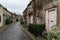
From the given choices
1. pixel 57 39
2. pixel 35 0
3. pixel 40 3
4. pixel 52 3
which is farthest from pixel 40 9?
pixel 57 39

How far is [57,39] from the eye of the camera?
5.66 metres

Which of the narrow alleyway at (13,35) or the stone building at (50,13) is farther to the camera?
the narrow alleyway at (13,35)

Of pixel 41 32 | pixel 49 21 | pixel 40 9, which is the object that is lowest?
pixel 41 32

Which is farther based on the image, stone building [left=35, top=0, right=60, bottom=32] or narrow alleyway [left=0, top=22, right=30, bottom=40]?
narrow alleyway [left=0, top=22, right=30, bottom=40]

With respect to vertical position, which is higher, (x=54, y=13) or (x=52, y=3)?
(x=52, y=3)

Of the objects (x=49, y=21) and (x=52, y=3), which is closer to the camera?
(x=52, y=3)

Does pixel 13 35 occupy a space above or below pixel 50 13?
below

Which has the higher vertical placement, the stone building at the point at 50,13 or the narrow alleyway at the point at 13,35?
the stone building at the point at 50,13

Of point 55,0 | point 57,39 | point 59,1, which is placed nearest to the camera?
point 57,39

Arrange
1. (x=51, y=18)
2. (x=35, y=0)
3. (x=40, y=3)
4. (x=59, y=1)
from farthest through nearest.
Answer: (x=35, y=0), (x=40, y=3), (x=51, y=18), (x=59, y=1)

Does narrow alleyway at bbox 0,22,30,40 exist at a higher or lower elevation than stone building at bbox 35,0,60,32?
lower

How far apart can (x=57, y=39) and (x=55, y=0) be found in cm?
642

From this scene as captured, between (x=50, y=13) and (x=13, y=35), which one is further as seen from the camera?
(x=13, y=35)

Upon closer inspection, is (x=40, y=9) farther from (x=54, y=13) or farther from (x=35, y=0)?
(x=54, y=13)
